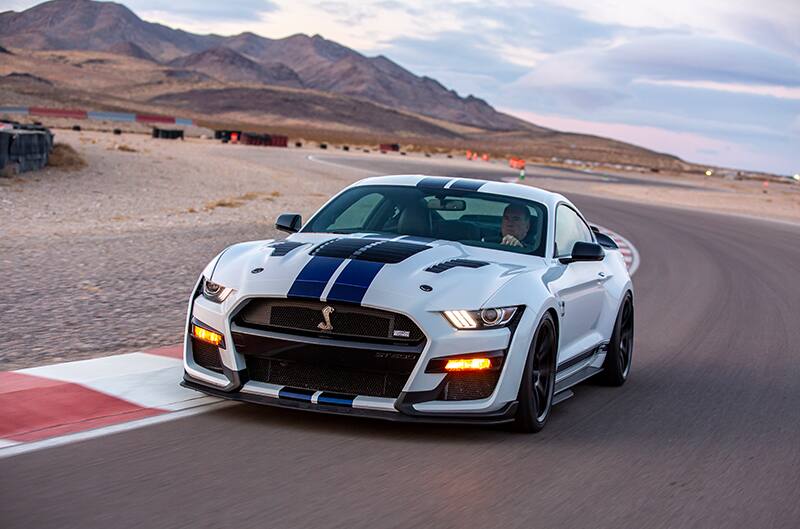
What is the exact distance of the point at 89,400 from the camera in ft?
21.9

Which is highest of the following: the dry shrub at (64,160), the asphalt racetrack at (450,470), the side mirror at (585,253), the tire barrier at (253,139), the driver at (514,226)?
the driver at (514,226)

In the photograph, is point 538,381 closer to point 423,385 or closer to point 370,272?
point 423,385

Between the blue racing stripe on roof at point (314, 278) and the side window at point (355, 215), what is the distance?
1332 millimetres

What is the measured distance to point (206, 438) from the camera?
6.09 meters

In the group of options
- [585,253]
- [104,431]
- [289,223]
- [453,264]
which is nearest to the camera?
[104,431]

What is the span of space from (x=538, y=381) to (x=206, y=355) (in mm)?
1837

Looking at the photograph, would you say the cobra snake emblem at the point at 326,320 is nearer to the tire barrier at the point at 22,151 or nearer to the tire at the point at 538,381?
the tire at the point at 538,381

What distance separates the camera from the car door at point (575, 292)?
7.36 meters

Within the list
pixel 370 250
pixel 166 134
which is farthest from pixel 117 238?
pixel 166 134

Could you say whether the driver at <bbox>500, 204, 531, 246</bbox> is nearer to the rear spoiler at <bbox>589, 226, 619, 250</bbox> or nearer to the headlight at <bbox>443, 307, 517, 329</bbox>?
the headlight at <bbox>443, 307, 517, 329</bbox>

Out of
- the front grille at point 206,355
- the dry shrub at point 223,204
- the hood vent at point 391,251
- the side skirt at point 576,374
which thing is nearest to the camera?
the front grille at point 206,355

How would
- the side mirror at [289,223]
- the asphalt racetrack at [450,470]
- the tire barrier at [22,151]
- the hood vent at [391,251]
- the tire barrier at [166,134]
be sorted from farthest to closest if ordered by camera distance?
the tire barrier at [166,134]
the tire barrier at [22,151]
the side mirror at [289,223]
the hood vent at [391,251]
the asphalt racetrack at [450,470]

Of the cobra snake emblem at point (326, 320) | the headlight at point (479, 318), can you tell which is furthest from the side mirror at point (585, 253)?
the cobra snake emblem at point (326, 320)

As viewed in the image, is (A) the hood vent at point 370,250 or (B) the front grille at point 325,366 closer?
(B) the front grille at point 325,366
